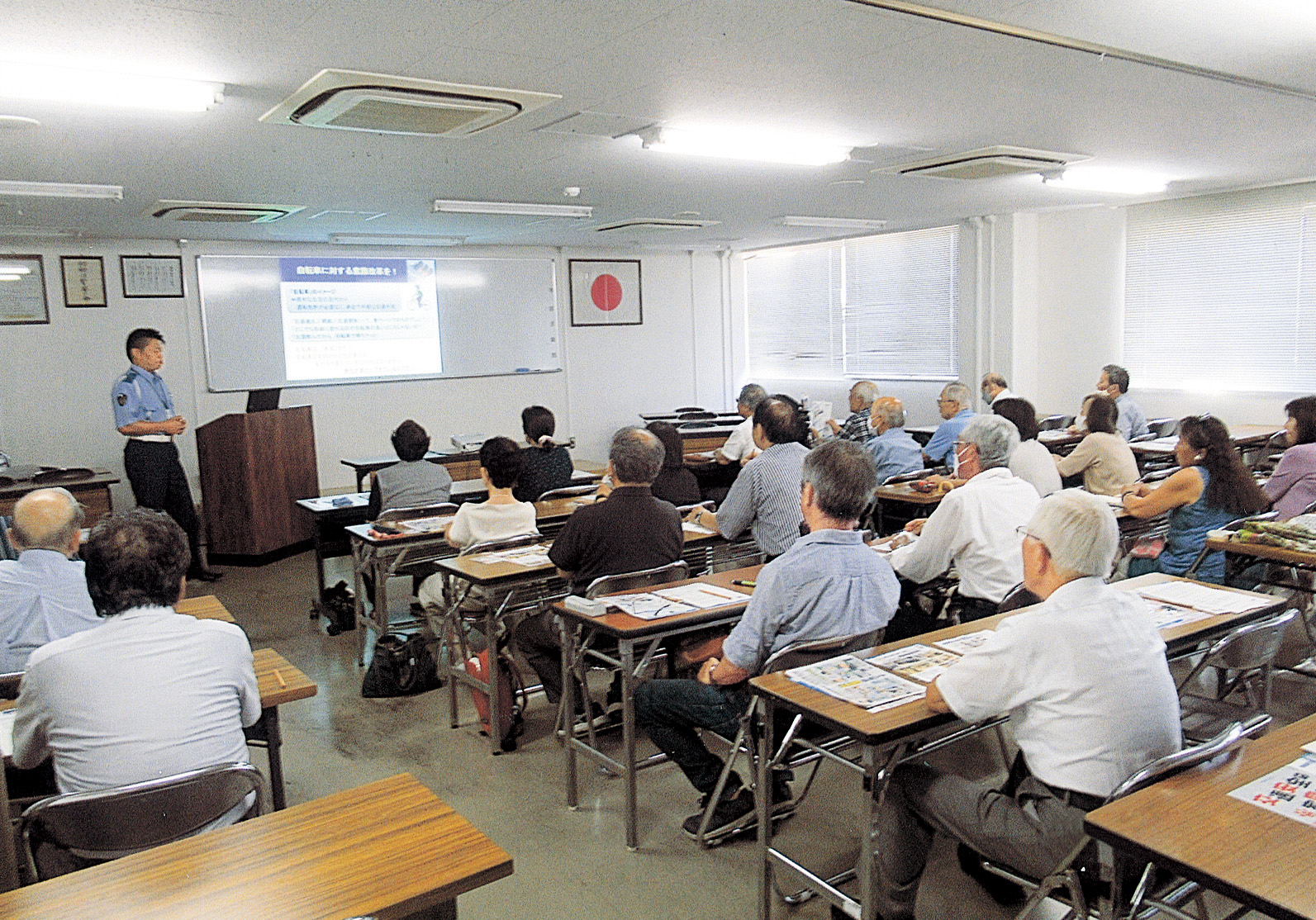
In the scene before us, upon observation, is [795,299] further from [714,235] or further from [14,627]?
[14,627]

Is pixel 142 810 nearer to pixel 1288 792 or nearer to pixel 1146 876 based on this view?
pixel 1146 876

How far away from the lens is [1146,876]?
185 cm

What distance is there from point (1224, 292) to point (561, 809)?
24.9ft

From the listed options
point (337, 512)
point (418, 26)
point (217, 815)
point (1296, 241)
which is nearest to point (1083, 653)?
point (217, 815)

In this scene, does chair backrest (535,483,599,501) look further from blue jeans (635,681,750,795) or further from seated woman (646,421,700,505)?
blue jeans (635,681,750,795)

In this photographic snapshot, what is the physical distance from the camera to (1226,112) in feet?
16.3

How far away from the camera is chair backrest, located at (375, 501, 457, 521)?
4.99 m

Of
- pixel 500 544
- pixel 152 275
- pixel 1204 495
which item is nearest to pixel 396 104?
pixel 500 544

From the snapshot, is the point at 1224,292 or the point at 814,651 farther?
the point at 1224,292

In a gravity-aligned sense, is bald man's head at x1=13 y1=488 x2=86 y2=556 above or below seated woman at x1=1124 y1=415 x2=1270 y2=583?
above

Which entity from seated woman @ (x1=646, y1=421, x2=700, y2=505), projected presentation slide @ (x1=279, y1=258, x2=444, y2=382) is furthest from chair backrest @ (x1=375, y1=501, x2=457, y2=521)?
projected presentation slide @ (x1=279, y1=258, x2=444, y2=382)

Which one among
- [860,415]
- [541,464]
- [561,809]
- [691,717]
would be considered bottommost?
[561,809]

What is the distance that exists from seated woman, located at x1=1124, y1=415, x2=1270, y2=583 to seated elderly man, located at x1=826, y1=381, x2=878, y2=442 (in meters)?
2.42

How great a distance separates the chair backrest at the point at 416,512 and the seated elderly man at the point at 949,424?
11.1 ft
